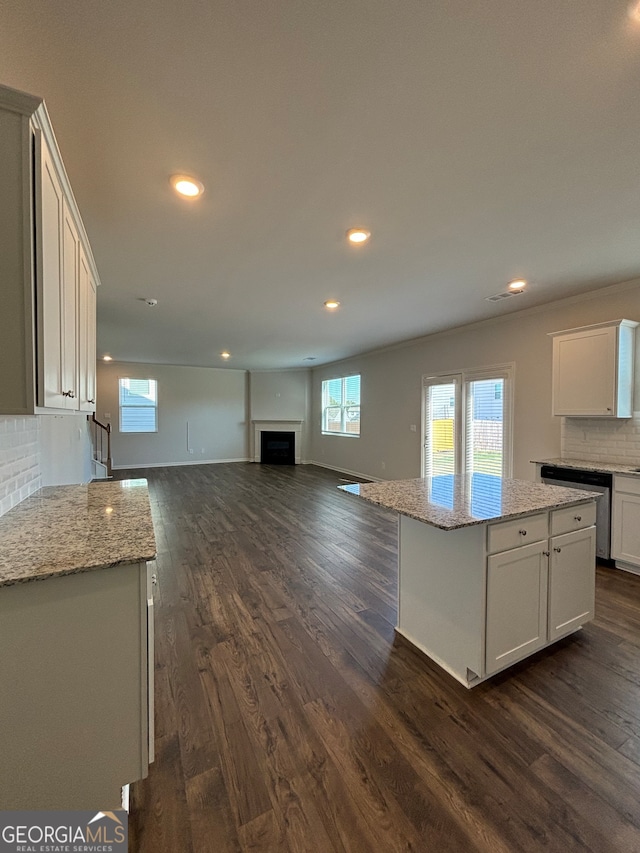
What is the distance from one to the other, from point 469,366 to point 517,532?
3745mm

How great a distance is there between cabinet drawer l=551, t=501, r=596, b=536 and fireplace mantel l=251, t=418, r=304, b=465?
8.12m

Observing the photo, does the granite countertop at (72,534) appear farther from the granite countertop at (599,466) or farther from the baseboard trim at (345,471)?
the baseboard trim at (345,471)

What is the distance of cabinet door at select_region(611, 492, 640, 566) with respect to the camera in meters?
3.09

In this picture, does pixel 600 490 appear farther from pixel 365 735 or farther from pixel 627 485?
pixel 365 735

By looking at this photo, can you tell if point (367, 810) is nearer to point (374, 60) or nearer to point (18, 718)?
point (18, 718)

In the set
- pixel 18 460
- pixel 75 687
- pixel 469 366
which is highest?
pixel 469 366

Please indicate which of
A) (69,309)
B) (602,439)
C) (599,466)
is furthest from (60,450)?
(602,439)

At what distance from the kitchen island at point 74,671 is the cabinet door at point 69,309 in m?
0.67

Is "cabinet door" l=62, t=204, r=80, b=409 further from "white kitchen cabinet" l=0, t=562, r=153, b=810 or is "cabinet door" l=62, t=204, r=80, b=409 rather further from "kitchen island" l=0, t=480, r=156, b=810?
"white kitchen cabinet" l=0, t=562, r=153, b=810

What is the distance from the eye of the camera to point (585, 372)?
3.63 meters

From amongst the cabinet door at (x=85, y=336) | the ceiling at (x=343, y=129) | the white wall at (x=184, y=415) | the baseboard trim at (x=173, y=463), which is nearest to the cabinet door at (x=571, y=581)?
the ceiling at (x=343, y=129)

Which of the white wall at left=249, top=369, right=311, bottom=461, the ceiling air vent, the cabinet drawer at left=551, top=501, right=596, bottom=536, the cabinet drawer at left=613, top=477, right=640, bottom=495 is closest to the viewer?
the cabinet drawer at left=551, top=501, right=596, bottom=536

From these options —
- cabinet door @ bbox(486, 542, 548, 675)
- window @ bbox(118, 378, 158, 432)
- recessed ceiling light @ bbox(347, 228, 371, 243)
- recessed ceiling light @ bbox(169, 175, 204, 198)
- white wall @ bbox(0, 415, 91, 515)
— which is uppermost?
recessed ceiling light @ bbox(347, 228, 371, 243)

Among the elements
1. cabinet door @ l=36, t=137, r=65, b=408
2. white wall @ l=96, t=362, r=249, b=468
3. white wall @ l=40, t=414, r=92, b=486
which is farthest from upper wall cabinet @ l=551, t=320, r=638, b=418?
white wall @ l=96, t=362, r=249, b=468
